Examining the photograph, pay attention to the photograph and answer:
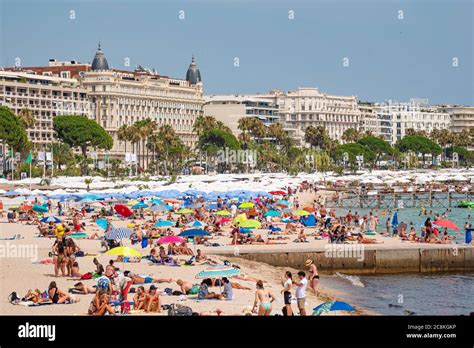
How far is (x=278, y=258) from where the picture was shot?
102 feet

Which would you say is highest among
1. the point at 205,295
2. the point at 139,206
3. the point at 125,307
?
the point at 139,206

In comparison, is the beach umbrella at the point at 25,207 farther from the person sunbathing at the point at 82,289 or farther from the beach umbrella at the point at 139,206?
the person sunbathing at the point at 82,289

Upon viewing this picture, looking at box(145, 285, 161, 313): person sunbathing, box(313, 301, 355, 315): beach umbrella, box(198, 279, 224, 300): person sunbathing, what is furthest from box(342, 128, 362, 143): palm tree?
box(313, 301, 355, 315): beach umbrella

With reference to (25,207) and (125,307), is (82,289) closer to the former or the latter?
(125,307)

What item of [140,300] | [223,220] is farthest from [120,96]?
[140,300]

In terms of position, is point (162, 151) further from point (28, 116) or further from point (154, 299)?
point (154, 299)

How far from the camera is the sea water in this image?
23953mm

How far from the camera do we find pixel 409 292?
88.3ft

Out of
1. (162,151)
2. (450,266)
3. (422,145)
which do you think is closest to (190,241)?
(450,266)

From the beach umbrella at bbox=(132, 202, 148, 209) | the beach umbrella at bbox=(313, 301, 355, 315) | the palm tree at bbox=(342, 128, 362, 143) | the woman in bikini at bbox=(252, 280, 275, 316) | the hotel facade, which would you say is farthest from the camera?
the palm tree at bbox=(342, 128, 362, 143)

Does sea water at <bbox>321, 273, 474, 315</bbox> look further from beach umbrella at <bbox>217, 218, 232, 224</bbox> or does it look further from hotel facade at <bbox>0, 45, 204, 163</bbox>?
hotel facade at <bbox>0, 45, 204, 163</bbox>

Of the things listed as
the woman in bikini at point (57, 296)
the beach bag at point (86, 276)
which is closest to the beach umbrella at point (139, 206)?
the beach bag at point (86, 276)

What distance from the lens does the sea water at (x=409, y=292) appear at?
78.6 ft
